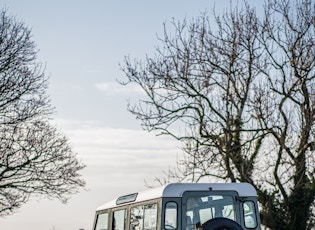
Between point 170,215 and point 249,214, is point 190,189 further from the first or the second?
point 249,214

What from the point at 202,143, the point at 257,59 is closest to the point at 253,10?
the point at 257,59

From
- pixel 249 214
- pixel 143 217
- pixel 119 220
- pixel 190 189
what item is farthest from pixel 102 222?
pixel 249 214

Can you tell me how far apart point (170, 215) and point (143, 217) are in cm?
102

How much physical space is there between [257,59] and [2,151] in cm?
1069

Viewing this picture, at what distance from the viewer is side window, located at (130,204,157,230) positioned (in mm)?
11205

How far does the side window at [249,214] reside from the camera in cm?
1148

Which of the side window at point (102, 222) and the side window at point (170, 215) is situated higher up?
the side window at point (102, 222)

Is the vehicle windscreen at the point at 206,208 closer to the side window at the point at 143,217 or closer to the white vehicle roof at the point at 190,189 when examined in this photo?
the white vehicle roof at the point at 190,189

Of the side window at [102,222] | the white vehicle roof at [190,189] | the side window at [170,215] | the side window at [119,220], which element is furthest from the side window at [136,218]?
the side window at [102,222]

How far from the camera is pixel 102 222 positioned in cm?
1466

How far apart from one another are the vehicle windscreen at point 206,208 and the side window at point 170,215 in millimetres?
245

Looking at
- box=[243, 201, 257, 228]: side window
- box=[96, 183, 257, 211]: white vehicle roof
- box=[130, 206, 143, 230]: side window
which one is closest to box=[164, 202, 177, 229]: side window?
box=[96, 183, 257, 211]: white vehicle roof

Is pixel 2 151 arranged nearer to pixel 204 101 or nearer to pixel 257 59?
pixel 204 101

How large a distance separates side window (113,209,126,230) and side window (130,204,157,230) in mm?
561
